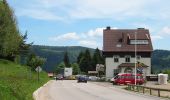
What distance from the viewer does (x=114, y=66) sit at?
347 ft

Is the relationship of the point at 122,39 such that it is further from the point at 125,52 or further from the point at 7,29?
the point at 7,29

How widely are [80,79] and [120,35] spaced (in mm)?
26459

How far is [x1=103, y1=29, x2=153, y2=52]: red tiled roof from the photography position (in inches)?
4186

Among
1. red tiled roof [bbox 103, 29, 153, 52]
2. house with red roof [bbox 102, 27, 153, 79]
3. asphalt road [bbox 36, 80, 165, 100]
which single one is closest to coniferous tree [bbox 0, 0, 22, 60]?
asphalt road [bbox 36, 80, 165, 100]

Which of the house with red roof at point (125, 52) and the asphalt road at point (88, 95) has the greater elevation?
the house with red roof at point (125, 52)

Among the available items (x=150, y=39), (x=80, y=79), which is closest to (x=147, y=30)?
(x=150, y=39)

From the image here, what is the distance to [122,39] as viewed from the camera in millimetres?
108812

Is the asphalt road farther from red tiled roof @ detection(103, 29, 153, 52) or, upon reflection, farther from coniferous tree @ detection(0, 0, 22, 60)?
red tiled roof @ detection(103, 29, 153, 52)

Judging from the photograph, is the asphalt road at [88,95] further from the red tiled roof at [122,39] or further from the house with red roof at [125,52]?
the red tiled roof at [122,39]

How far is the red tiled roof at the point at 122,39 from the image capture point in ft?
349

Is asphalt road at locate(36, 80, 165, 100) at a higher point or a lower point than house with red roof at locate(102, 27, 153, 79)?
lower

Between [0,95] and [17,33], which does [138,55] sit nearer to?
[17,33]

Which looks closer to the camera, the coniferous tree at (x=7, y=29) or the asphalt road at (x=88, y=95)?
the asphalt road at (x=88, y=95)

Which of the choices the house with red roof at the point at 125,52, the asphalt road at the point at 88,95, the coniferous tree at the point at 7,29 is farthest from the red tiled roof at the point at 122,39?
the asphalt road at the point at 88,95
